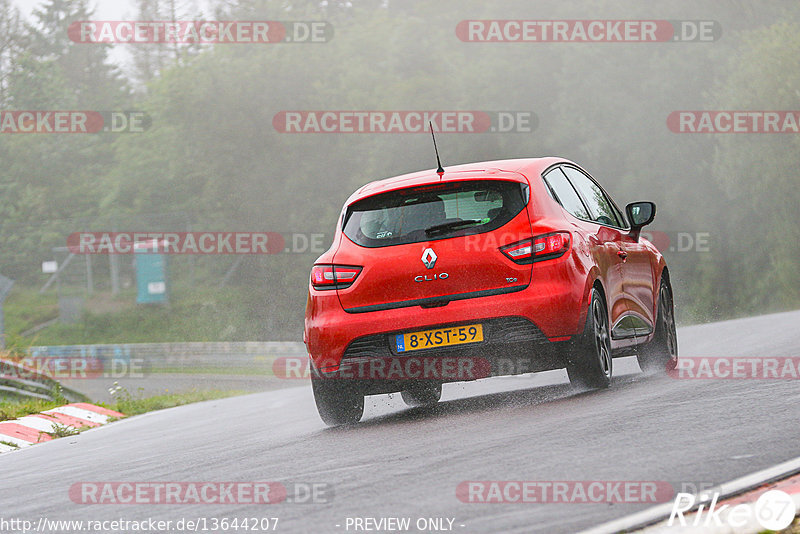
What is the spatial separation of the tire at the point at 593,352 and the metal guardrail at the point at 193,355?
86.9ft

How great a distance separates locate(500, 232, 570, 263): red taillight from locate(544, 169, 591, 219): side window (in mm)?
565

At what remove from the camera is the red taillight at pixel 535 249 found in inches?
299

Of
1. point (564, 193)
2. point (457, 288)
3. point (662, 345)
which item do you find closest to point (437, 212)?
point (457, 288)

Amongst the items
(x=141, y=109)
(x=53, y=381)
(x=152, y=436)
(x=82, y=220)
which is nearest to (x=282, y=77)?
(x=141, y=109)

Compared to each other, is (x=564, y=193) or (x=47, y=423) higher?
(x=564, y=193)

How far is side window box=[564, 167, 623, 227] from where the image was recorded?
9.05m

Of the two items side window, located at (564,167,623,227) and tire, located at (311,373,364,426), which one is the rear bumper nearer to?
tire, located at (311,373,364,426)

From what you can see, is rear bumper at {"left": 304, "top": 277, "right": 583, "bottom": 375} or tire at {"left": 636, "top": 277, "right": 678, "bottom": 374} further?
tire at {"left": 636, "top": 277, "right": 678, "bottom": 374}

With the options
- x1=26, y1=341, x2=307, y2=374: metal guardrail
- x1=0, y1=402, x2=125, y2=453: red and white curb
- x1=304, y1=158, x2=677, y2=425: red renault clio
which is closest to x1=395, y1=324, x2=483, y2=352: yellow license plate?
x1=304, y1=158, x2=677, y2=425: red renault clio

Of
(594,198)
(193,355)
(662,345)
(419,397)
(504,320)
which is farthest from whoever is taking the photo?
(193,355)

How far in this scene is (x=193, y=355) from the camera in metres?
42.5

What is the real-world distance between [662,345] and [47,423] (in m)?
6.57

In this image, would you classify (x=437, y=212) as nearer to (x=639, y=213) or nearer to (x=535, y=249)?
(x=535, y=249)

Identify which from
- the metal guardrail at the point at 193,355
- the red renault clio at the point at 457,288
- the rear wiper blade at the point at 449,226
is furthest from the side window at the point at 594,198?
the metal guardrail at the point at 193,355
